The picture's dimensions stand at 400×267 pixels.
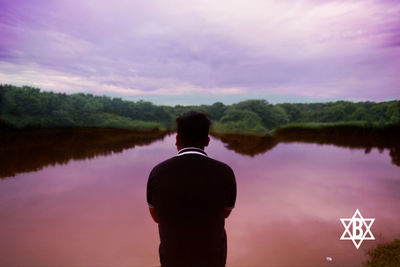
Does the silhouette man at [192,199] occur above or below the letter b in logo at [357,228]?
above

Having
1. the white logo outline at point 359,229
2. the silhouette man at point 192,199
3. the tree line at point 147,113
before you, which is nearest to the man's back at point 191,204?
the silhouette man at point 192,199

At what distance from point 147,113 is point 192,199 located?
35226 millimetres

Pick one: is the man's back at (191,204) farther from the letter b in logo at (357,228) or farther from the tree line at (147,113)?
the tree line at (147,113)

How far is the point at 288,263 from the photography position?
15.7ft

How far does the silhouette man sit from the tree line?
82.2ft

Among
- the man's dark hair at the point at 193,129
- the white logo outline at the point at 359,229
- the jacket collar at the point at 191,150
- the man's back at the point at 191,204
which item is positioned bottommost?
the white logo outline at the point at 359,229

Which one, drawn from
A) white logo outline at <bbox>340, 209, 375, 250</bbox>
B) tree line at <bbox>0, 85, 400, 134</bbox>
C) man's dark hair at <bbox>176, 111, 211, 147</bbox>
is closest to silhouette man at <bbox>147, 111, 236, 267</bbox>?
man's dark hair at <bbox>176, 111, 211, 147</bbox>

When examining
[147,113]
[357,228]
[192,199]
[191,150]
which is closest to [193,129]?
[191,150]

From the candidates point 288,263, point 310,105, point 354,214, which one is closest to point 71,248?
point 288,263

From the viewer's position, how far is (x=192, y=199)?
64.2 inches

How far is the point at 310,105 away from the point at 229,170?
42737mm

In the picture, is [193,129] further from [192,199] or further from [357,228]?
[357,228]

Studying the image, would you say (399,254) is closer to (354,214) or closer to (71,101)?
(354,214)

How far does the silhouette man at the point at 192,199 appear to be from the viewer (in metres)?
1.62
